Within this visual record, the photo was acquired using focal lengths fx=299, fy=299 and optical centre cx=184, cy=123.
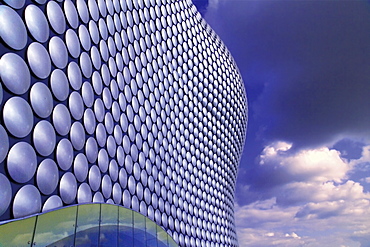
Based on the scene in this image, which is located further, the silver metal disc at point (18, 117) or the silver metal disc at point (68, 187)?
the silver metal disc at point (68, 187)

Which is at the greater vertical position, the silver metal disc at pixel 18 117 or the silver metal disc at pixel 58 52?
the silver metal disc at pixel 58 52

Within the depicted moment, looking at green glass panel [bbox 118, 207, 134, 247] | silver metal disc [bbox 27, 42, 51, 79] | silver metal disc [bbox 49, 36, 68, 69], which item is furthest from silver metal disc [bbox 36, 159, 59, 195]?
green glass panel [bbox 118, 207, 134, 247]

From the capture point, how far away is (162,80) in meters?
21.5

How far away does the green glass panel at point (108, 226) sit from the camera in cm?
909

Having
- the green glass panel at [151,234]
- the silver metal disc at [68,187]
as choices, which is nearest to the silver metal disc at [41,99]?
the silver metal disc at [68,187]

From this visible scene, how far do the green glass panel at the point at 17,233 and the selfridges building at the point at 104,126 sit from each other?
0.03 m

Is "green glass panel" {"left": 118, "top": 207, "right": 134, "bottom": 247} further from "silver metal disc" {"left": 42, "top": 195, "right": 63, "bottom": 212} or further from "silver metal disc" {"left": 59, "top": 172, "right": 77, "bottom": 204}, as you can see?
"silver metal disc" {"left": 42, "top": 195, "right": 63, "bottom": 212}

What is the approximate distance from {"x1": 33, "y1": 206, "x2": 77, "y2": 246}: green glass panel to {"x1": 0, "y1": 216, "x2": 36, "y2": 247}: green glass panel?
203mm

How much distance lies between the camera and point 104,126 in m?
12.6

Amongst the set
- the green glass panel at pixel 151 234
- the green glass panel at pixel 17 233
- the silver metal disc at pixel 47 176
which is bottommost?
the green glass panel at pixel 17 233

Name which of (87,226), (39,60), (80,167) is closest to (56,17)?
(39,60)

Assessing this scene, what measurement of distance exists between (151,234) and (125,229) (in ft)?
7.01

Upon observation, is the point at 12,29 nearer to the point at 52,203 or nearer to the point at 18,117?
the point at 18,117

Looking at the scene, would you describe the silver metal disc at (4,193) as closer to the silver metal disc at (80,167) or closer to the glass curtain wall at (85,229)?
the glass curtain wall at (85,229)
